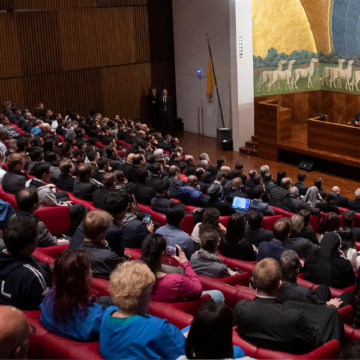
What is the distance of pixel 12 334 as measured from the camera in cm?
147

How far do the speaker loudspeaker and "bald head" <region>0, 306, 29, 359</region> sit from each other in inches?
341

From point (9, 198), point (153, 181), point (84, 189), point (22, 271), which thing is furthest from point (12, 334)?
point (153, 181)

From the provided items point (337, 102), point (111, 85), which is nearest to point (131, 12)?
point (111, 85)

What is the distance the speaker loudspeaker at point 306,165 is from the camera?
31.3ft

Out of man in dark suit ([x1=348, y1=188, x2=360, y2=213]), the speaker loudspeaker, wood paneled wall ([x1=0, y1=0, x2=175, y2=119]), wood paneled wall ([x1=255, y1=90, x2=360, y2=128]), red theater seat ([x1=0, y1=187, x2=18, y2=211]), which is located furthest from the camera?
wood paneled wall ([x1=255, y1=90, x2=360, y2=128])

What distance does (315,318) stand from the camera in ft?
8.27

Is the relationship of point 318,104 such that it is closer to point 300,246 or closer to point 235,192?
point 235,192

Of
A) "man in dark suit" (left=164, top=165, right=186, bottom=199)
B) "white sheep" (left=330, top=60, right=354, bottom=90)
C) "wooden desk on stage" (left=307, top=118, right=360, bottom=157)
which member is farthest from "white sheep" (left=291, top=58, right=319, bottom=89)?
"man in dark suit" (left=164, top=165, right=186, bottom=199)

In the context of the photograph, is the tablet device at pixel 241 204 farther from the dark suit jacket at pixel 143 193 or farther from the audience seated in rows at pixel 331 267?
the audience seated in rows at pixel 331 267

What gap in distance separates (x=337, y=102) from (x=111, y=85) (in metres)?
5.89

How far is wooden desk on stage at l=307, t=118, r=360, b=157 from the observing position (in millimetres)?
8891

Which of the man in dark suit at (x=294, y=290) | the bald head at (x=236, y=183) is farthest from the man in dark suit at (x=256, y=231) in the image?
the bald head at (x=236, y=183)

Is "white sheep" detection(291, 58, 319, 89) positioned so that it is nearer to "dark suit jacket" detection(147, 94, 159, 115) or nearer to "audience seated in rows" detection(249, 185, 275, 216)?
"dark suit jacket" detection(147, 94, 159, 115)

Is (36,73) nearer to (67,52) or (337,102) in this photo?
(67,52)
